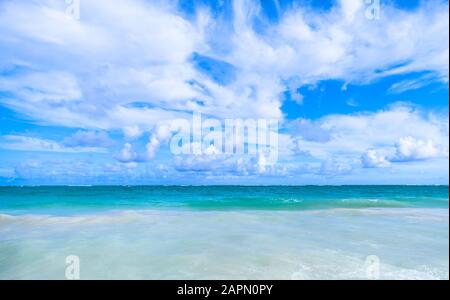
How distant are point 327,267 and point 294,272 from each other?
760 mm

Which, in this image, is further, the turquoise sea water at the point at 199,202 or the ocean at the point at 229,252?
the turquoise sea water at the point at 199,202

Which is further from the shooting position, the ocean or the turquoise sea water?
the turquoise sea water

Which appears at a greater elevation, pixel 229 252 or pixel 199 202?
pixel 229 252

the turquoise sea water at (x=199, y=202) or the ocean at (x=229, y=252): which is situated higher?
the ocean at (x=229, y=252)

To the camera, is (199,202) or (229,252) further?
(199,202)

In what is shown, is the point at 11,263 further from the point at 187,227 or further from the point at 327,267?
the point at 327,267

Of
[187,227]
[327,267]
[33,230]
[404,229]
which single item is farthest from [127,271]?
[404,229]

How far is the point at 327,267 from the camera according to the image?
5.93 metres

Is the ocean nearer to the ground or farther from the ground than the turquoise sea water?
farther from the ground
